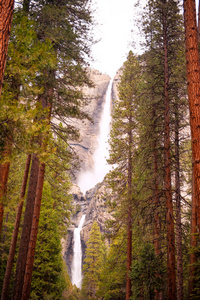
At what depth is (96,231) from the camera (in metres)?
28.8

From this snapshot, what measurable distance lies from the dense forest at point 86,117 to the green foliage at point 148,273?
0.12ft

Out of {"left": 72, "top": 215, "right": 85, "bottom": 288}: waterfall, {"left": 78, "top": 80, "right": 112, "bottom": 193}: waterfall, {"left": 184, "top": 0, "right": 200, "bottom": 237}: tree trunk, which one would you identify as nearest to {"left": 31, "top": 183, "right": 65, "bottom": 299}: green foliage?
{"left": 184, "top": 0, "right": 200, "bottom": 237}: tree trunk

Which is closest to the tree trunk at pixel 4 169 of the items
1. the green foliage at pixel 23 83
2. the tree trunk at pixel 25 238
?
the green foliage at pixel 23 83

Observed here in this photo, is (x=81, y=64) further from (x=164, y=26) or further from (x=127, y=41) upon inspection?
(x=164, y=26)

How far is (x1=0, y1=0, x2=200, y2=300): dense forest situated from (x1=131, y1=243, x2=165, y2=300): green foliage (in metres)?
0.04

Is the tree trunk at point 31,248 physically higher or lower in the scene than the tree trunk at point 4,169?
lower

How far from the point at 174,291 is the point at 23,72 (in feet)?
23.5

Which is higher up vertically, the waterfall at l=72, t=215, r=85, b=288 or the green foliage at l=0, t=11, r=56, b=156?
the green foliage at l=0, t=11, r=56, b=156

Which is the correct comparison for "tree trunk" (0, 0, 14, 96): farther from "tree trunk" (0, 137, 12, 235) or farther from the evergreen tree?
the evergreen tree

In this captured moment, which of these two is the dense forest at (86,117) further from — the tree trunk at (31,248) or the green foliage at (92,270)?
the green foliage at (92,270)

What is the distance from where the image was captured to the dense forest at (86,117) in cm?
515

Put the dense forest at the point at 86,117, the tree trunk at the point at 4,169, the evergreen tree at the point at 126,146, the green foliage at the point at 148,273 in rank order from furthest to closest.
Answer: the evergreen tree at the point at 126,146, the green foliage at the point at 148,273, the tree trunk at the point at 4,169, the dense forest at the point at 86,117

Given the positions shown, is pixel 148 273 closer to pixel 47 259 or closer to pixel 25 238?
pixel 25 238

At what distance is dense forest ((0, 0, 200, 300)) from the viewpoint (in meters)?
5.15
